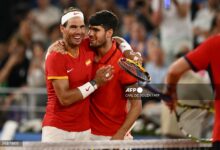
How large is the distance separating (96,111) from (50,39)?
6980 mm

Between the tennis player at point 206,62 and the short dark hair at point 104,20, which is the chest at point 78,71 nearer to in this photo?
the short dark hair at point 104,20

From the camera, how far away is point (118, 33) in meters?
13.8

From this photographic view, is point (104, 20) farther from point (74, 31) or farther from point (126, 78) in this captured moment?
point (126, 78)

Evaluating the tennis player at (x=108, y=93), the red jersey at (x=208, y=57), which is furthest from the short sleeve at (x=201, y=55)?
the tennis player at (x=108, y=93)

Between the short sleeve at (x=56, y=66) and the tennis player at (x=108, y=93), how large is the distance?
1.38 ft

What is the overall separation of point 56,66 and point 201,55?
1.93m

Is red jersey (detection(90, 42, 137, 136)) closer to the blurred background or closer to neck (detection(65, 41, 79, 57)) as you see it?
neck (detection(65, 41, 79, 57))

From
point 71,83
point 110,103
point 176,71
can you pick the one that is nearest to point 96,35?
point 71,83

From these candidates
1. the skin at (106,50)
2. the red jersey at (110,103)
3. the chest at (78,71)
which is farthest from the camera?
the red jersey at (110,103)

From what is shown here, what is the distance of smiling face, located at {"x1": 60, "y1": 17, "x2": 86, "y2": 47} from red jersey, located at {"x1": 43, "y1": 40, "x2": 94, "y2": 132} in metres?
0.15

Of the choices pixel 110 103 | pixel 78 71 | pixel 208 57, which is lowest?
pixel 110 103

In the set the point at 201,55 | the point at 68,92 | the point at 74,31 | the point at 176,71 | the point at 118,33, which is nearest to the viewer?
the point at 201,55

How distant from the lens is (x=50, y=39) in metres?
15.5

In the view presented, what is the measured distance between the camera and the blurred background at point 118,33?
12547 mm
